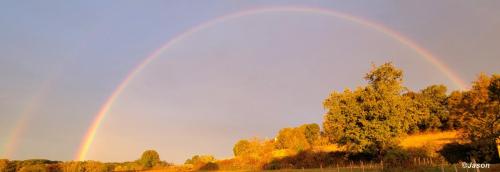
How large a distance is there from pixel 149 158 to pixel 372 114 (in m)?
129

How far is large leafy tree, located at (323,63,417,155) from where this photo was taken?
55875 millimetres

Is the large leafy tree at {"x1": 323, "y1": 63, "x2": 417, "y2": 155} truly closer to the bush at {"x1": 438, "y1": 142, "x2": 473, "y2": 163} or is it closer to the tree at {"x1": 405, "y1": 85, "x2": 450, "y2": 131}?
the bush at {"x1": 438, "y1": 142, "x2": 473, "y2": 163}

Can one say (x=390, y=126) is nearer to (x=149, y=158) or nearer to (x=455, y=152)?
(x=455, y=152)

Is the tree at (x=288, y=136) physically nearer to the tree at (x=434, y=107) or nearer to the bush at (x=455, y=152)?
the tree at (x=434, y=107)

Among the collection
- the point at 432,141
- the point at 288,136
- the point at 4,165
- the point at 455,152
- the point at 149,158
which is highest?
the point at 288,136

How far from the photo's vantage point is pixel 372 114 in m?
56.6

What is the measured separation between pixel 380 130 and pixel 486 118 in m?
16.9

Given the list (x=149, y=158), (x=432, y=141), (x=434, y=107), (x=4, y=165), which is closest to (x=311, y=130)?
(x=149, y=158)

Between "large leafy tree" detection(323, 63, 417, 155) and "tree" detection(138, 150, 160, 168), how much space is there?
385 ft

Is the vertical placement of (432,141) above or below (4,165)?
Result: above

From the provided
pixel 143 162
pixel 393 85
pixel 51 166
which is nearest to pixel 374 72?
pixel 393 85

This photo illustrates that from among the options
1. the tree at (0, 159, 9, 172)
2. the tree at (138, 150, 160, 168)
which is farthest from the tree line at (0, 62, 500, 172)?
the tree at (138, 150, 160, 168)

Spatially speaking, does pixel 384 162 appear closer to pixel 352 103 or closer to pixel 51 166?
pixel 352 103

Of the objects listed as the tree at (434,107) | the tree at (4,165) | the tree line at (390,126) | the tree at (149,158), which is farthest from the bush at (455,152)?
the tree at (149,158)
